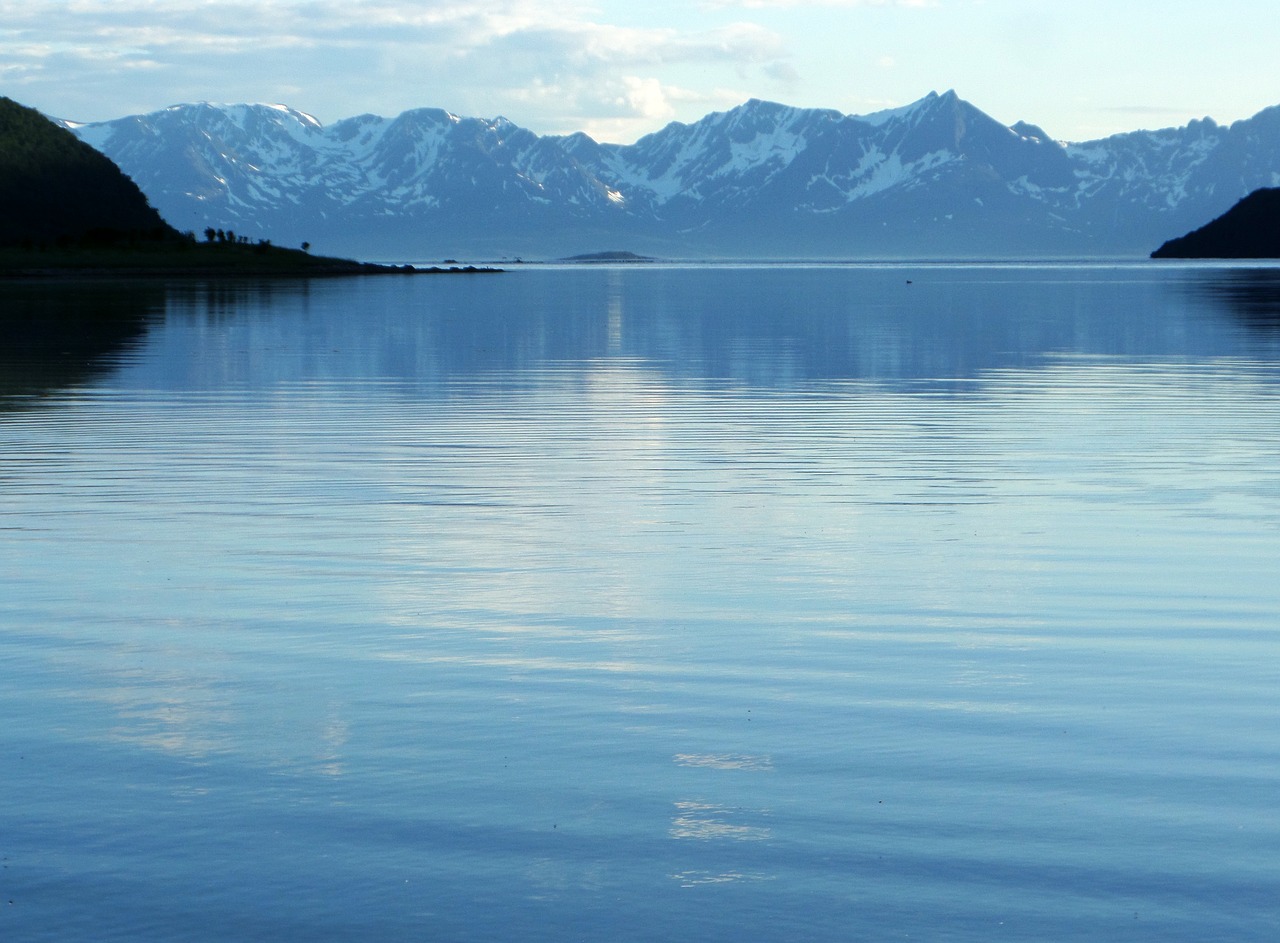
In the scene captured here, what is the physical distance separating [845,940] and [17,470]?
19.7m

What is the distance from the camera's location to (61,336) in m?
63.8

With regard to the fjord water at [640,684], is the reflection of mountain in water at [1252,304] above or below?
above

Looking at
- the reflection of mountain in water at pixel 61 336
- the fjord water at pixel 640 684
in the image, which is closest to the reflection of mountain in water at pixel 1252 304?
the reflection of mountain in water at pixel 61 336

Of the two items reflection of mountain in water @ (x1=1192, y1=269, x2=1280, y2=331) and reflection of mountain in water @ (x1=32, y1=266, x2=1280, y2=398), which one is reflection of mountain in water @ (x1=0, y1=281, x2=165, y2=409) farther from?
reflection of mountain in water @ (x1=1192, y1=269, x2=1280, y2=331)

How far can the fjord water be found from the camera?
845 cm

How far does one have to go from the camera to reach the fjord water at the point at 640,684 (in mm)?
8445

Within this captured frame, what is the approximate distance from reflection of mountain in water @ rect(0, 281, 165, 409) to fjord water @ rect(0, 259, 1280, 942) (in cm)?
1294

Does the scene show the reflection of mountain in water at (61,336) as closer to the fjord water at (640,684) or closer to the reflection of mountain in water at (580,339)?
the reflection of mountain in water at (580,339)

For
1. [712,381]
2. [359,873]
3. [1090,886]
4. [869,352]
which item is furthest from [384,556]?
[869,352]

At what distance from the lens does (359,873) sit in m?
8.63

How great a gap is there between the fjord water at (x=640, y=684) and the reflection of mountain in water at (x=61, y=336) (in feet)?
42.5

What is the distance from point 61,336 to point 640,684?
2196 inches

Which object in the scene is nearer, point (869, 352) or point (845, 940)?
point (845, 940)

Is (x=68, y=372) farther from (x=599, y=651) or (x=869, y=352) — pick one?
(x=599, y=651)
